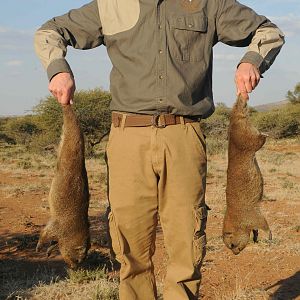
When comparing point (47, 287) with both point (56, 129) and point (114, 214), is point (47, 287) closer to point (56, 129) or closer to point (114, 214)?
point (114, 214)

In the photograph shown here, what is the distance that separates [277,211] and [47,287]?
6.89 m

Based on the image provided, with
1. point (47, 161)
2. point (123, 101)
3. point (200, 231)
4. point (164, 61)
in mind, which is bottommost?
point (47, 161)

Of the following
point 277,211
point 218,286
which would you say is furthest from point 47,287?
point 277,211

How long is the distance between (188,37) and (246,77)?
468 mm

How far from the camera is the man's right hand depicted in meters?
3.11

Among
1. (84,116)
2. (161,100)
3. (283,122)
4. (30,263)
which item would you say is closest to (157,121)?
(161,100)

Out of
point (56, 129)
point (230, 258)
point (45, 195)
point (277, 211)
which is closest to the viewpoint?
point (230, 258)

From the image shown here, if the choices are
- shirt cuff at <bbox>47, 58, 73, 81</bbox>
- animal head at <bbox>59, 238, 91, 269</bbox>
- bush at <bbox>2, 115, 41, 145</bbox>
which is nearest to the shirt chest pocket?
shirt cuff at <bbox>47, 58, 73, 81</bbox>

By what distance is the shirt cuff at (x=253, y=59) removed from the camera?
3.14 meters

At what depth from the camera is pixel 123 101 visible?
3314 mm

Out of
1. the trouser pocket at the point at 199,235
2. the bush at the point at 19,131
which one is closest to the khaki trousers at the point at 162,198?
the trouser pocket at the point at 199,235

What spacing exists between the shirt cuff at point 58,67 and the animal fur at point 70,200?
34cm

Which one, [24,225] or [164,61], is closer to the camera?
[164,61]

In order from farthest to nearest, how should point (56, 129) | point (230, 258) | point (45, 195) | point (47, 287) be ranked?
point (56, 129) → point (45, 195) → point (230, 258) → point (47, 287)
